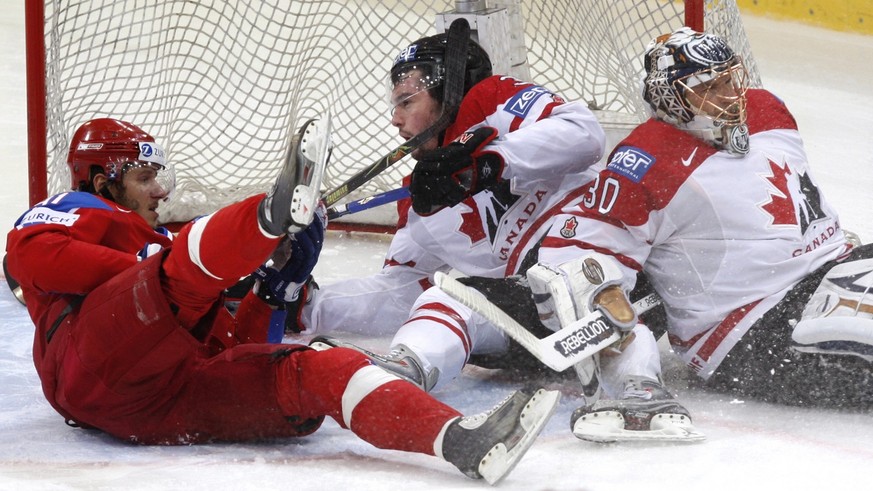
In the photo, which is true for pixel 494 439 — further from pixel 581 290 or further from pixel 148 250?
pixel 148 250

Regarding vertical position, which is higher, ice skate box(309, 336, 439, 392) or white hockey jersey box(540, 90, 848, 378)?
white hockey jersey box(540, 90, 848, 378)

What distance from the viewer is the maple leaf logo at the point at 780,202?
2578 millimetres

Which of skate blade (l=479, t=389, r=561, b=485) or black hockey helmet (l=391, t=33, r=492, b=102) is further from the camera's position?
black hockey helmet (l=391, t=33, r=492, b=102)

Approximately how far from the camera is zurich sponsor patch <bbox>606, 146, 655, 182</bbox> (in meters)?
2.56

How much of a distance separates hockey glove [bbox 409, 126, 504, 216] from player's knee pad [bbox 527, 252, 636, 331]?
347 mm

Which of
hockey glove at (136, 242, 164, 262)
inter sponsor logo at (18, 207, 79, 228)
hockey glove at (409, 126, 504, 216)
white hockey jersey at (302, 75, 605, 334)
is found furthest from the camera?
white hockey jersey at (302, 75, 605, 334)

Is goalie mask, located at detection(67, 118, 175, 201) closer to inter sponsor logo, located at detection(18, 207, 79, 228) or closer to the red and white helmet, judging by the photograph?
the red and white helmet

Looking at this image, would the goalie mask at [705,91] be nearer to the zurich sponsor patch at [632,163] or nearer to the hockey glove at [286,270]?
the zurich sponsor patch at [632,163]

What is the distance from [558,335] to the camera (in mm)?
2393

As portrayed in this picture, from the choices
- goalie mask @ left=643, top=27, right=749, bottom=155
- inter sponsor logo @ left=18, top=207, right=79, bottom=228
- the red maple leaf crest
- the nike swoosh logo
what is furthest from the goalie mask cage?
inter sponsor logo @ left=18, top=207, right=79, bottom=228

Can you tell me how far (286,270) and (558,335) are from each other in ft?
2.08

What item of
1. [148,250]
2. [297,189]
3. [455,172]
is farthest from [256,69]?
[297,189]

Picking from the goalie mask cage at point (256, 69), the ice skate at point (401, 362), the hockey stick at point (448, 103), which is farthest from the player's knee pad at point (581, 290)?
the goalie mask cage at point (256, 69)

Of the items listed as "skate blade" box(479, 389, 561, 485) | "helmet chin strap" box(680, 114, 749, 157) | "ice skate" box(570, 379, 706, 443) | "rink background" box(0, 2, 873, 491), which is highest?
"helmet chin strap" box(680, 114, 749, 157)
